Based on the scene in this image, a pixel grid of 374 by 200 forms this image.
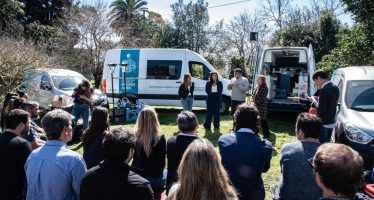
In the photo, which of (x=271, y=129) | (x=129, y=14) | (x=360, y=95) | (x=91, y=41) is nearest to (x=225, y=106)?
(x=271, y=129)

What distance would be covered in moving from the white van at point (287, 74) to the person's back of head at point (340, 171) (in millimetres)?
8911

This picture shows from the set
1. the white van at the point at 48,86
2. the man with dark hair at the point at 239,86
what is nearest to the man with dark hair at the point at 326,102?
the man with dark hair at the point at 239,86

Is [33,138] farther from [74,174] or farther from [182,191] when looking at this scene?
[182,191]

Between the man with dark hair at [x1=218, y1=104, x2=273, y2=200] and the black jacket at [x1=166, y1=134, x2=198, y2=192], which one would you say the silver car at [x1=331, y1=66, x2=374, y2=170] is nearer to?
the man with dark hair at [x1=218, y1=104, x2=273, y2=200]

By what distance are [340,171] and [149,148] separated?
7.68 ft

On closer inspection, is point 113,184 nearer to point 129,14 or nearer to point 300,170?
point 300,170

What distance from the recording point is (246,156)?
3.45 metres

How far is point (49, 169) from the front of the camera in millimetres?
3008

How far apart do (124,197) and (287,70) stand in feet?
37.1

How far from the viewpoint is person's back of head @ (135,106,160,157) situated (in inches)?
160

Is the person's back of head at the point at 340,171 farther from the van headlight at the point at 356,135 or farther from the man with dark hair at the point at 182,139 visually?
the van headlight at the point at 356,135

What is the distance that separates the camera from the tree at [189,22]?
35.8 meters

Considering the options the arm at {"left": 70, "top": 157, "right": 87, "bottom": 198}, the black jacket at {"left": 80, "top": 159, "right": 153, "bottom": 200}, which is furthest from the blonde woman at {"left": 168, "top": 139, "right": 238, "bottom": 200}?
the arm at {"left": 70, "top": 157, "right": 87, "bottom": 198}

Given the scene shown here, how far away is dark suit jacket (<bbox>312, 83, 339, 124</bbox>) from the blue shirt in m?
4.41
